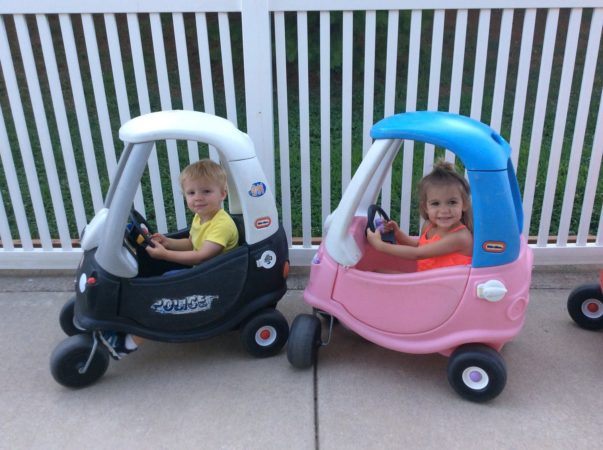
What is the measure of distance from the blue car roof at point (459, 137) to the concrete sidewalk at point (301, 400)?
1012mm

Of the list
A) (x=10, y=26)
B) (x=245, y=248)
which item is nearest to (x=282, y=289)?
(x=245, y=248)

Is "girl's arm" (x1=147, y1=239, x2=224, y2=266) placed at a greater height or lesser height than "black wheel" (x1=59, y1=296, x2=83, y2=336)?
greater

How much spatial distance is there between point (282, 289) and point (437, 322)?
747 millimetres

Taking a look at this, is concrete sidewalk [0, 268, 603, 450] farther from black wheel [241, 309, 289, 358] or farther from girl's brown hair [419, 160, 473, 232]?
girl's brown hair [419, 160, 473, 232]

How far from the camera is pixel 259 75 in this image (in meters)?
2.86

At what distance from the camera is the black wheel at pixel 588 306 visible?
270cm

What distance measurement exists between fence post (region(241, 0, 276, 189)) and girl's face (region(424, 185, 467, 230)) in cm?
101

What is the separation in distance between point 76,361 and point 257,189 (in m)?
1.07

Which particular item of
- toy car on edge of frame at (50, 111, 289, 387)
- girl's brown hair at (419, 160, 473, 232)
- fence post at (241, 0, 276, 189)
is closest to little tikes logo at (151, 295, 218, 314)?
toy car on edge of frame at (50, 111, 289, 387)

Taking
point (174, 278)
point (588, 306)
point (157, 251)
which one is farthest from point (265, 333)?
point (588, 306)

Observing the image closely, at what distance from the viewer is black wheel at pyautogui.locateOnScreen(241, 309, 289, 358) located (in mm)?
2525

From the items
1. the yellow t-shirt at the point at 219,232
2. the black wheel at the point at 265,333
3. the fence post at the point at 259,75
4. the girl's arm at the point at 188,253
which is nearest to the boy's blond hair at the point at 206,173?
the yellow t-shirt at the point at 219,232

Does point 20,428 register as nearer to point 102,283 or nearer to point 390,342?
point 102,283

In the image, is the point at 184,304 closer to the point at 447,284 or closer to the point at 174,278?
the point at 174,278
